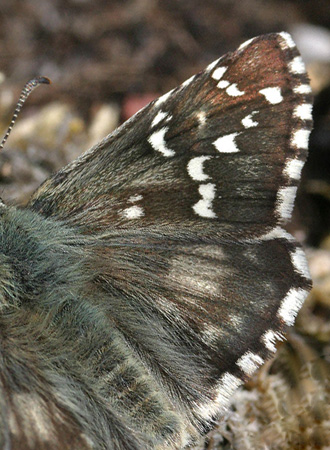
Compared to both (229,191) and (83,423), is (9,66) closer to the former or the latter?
(229,191)

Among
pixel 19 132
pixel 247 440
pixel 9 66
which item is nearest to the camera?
pixel 247 440

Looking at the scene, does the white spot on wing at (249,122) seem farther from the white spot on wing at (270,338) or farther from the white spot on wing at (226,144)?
the white spot on wing at (270,338)

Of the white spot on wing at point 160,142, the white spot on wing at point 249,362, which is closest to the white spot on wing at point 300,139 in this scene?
the white spot on wing at point 160,142

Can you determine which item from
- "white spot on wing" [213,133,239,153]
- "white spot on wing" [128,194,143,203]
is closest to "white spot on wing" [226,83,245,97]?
"white spot on wing" [213,133,239,153]

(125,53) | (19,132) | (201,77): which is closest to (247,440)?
(201,77)

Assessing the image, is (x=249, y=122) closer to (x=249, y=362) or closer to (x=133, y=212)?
(x=133, y=212)
